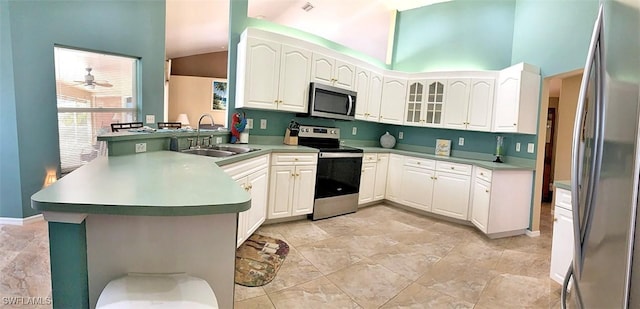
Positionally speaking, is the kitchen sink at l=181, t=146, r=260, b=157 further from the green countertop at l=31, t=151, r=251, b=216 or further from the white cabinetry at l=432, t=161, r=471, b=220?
the white cabinetry at l=432, t=161, r=471, b=220

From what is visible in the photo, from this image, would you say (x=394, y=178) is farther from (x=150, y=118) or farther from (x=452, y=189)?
(x=150, y=118)

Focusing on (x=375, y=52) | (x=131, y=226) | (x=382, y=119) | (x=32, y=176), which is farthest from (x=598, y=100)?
(x=375, y=52)

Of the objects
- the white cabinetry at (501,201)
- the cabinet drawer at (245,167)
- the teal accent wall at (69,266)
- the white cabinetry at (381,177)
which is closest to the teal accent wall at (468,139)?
the white cabinetry at (501,201)

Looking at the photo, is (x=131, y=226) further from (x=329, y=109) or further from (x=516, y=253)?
(x=516, y=253)

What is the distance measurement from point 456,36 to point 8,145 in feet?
18.8

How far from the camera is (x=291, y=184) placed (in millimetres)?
3312

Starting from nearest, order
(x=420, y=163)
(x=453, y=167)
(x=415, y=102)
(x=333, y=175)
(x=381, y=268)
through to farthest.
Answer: (x=381, y=268) → (x=333, y=175) → (x=453, y=167) → (x=420, y=163) → (x=415, y=102)

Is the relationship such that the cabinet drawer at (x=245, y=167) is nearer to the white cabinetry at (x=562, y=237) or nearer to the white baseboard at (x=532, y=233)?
the white cabinetry at (x=562, y=237)

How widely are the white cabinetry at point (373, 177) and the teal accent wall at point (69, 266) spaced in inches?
130

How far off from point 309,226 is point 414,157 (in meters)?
1.80

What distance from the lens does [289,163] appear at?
326cm

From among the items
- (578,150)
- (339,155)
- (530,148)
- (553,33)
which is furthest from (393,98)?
(578,150)

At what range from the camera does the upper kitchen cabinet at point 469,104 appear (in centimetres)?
378

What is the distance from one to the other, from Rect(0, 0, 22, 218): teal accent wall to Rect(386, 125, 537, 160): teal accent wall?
4882mm
